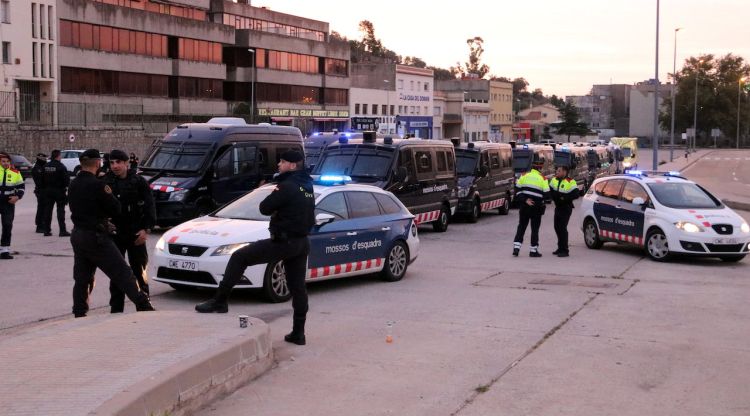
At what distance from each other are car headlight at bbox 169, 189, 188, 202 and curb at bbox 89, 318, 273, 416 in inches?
441

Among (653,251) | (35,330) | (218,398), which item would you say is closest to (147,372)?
(218,398)

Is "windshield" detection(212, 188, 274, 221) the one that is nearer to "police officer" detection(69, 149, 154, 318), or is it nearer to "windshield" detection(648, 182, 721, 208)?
"police officer" detection(69, 149, 154, 318)

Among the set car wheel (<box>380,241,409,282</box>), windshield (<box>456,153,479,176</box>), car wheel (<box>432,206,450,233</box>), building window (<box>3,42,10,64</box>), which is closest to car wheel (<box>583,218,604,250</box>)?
car wheel (<box>432,206,450,233</box>)

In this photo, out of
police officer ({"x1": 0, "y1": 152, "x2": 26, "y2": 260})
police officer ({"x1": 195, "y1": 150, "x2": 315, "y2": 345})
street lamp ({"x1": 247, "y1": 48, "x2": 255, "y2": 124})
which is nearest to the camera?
police officer ({"x1": 195, "y1": 150, "x2": 315, "y2": 345})

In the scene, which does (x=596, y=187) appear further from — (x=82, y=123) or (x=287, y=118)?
(x=287, y=118)

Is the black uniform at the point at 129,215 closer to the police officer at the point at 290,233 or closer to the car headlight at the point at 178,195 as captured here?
the police officer at the point at 290,233

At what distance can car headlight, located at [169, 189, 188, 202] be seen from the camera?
18.6 m

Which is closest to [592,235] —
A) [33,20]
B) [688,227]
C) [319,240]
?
[688,227]

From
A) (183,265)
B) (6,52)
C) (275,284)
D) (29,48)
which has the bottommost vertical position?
(275,284)

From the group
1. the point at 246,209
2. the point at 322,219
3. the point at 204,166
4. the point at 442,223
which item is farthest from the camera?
the point at 442,223

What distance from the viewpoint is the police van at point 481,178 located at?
2367 centimetres

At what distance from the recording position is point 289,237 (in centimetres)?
816

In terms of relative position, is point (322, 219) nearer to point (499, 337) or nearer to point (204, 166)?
point (499, 337)

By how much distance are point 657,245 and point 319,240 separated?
7.23 m
